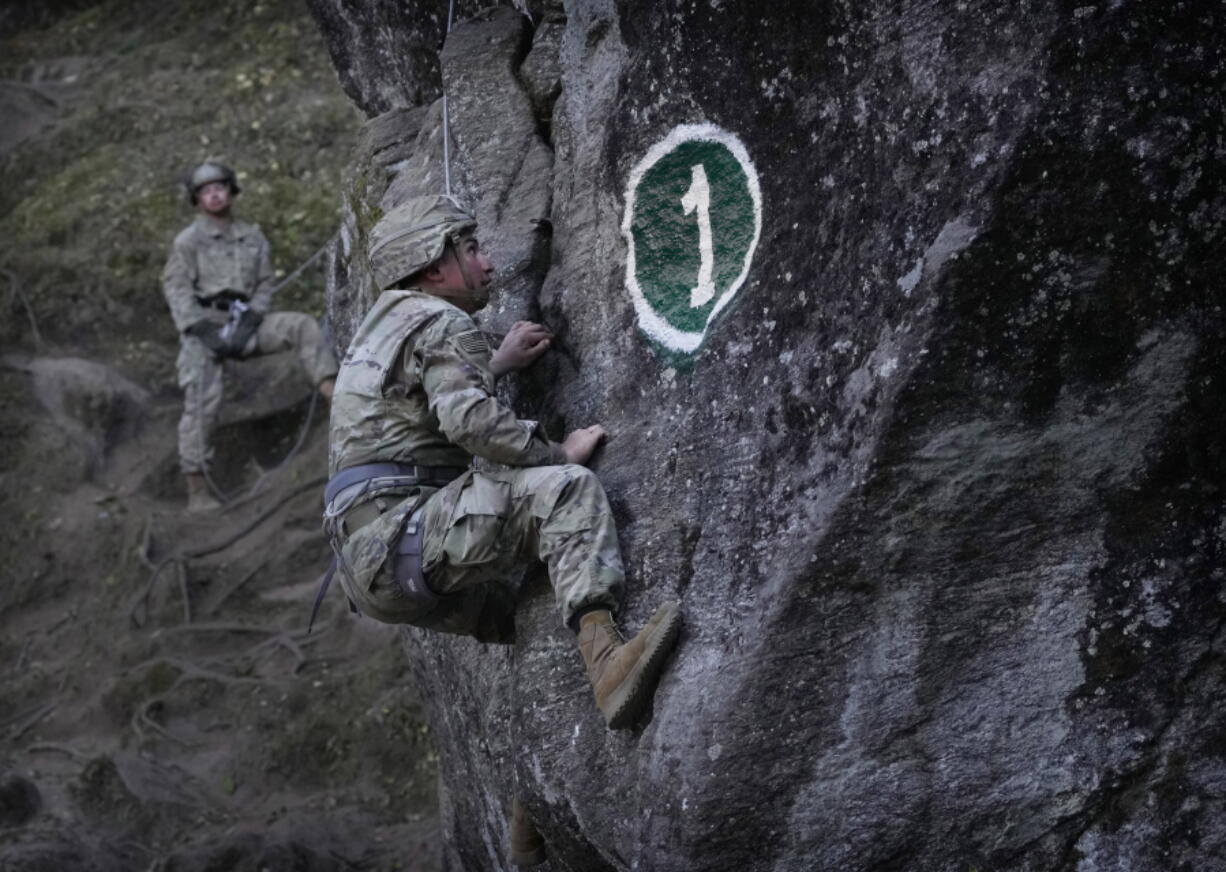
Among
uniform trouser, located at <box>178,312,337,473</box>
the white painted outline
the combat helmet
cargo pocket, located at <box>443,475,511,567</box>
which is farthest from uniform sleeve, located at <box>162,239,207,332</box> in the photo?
cargo pocket, located at <box>443,475,511,567</box>

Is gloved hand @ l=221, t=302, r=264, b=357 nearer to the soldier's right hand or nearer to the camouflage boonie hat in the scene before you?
the camouflage boonie hat

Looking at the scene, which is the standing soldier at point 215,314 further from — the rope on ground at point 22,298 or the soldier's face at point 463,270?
the soldier's face at point 463,270

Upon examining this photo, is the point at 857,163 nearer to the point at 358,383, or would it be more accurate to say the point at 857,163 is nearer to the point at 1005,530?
the point at 1005,530

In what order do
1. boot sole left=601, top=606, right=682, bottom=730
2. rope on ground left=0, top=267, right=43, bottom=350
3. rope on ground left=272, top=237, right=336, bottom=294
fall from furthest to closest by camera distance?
rope on ground left=0, top=267, right=43, bottom=350 → rope on ground left=272, top=237, right=336, bottom=294 → boot sole left=601, top=606, right=682, bottom=730

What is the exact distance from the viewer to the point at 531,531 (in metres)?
5.65

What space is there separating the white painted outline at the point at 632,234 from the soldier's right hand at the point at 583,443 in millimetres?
380

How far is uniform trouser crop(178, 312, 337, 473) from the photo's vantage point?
11594mm

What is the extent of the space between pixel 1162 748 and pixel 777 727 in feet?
3.76

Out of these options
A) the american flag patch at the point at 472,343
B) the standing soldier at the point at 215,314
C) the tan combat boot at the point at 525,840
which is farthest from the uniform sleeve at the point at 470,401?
the standing soldier at the point at 215,314

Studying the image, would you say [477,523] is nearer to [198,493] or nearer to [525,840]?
[525,840]

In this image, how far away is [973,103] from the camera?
4965mm

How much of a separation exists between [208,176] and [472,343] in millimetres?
6551

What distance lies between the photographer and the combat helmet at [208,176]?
11.7 metres

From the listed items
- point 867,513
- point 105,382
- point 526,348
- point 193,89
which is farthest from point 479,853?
point 193,89
